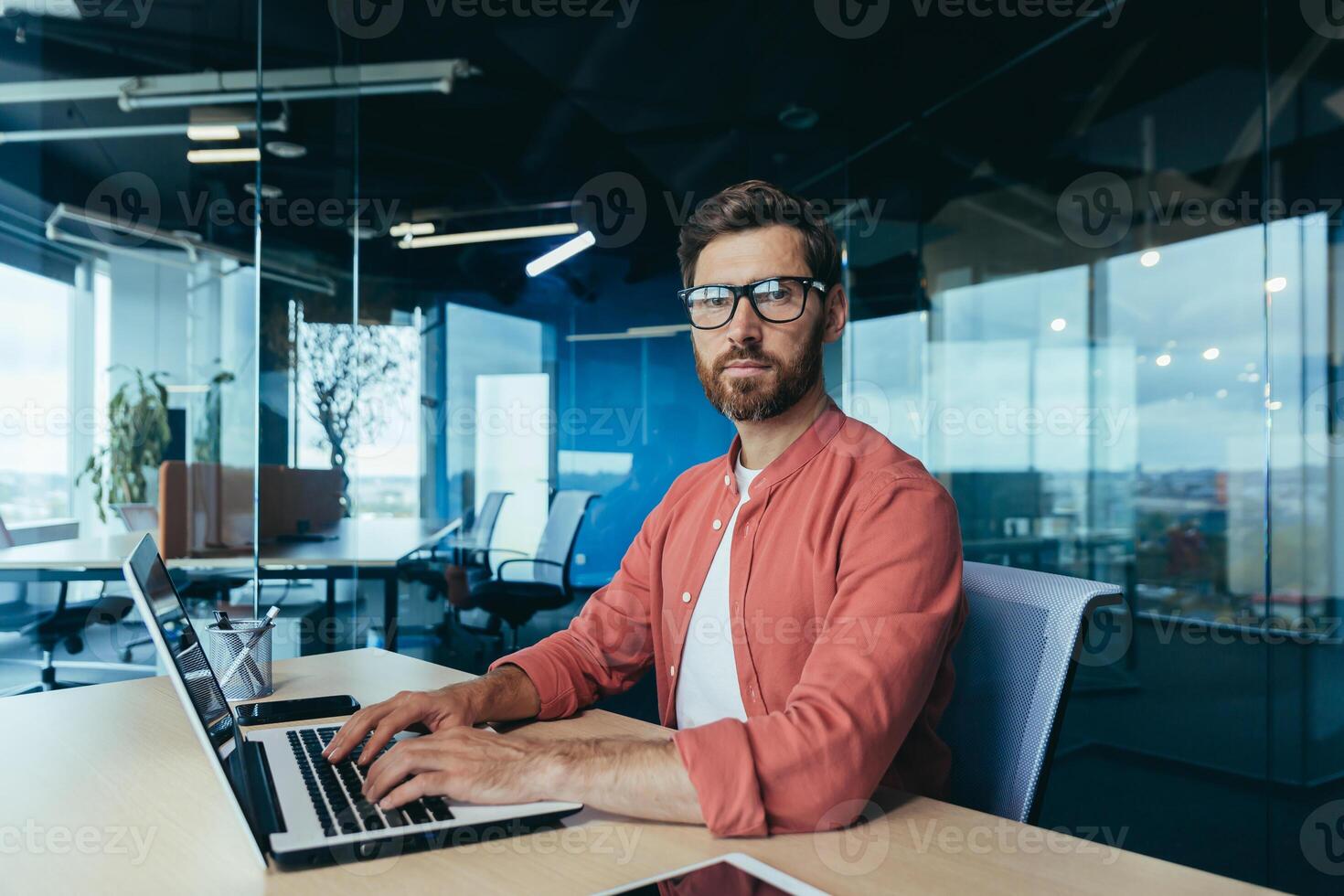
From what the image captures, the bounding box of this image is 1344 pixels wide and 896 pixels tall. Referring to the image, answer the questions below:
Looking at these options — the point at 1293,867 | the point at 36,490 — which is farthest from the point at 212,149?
the point at 1293,867

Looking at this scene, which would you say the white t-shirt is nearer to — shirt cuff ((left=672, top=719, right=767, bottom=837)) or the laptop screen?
shirt cuff ((left=672, top=719, right=767, bottom=837))

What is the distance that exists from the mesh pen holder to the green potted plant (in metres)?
3.09

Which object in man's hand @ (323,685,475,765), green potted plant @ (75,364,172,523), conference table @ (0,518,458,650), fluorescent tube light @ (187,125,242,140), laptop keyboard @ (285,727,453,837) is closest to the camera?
laptop keyboard @ (285,727,453,837)

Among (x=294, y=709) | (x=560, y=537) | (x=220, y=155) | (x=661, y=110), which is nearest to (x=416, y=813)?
(x=294, y=709)

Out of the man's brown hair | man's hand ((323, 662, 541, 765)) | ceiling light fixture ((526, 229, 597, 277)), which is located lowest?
man's hand ((323, 662, 541, 765))

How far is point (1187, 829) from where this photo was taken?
2893mm

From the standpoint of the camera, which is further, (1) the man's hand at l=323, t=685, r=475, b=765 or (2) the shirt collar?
(2) the shirt collar

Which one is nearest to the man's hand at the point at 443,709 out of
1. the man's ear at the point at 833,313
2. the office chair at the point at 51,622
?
the man's ear at the point at 833,313

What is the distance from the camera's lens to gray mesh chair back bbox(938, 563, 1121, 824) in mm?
1087

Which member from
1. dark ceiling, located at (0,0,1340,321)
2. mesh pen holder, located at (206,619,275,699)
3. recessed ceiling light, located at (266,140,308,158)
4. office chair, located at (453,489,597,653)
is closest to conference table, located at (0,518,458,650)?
office chair, located at (453,489,597,653)

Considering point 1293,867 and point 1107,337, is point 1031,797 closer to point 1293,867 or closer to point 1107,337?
point 1293,867

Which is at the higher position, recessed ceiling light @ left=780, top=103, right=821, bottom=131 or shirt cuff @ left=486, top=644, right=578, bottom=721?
recessed ceiling light @ left=780, top=103, right=821, bottom=131

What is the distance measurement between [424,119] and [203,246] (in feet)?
4.23

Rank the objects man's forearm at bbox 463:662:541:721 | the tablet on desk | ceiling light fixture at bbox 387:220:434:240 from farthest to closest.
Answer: ceiling light fixture at bbox 387:220:434:240 → man's forearm at bbox 463:662:541:721 → the tablet on desk
